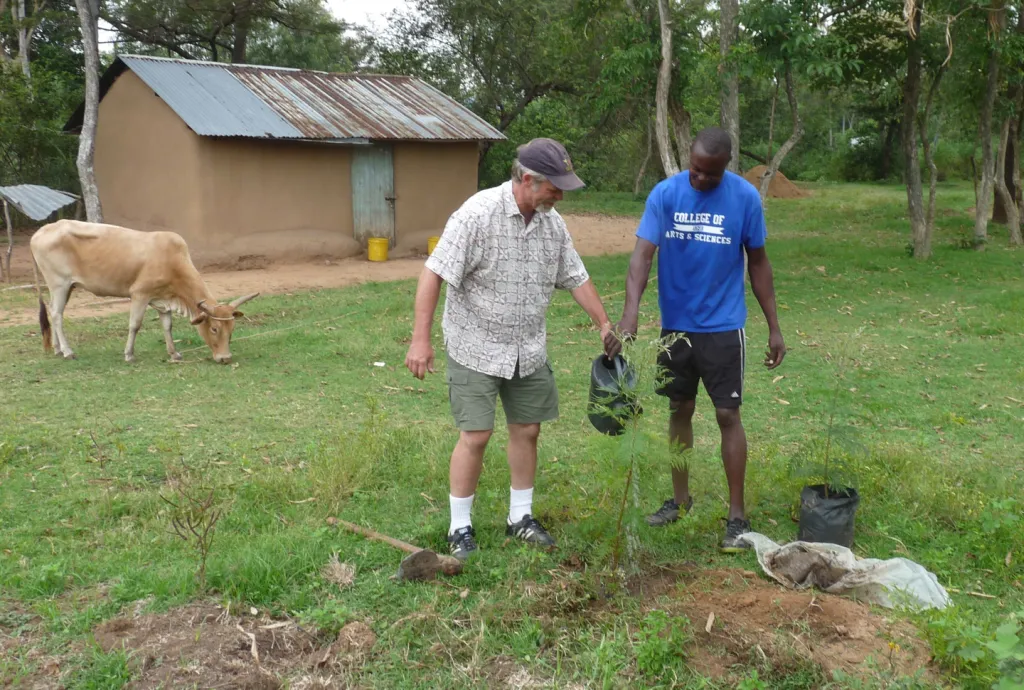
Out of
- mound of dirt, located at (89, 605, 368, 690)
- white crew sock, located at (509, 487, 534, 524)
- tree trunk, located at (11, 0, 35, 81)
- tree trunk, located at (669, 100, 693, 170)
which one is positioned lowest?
mound of dirt, located at (89, 605, 368, 690)

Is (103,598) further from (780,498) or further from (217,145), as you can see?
(217,145)

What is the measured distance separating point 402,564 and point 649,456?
3.67ft

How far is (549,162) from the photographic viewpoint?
401 centimetres

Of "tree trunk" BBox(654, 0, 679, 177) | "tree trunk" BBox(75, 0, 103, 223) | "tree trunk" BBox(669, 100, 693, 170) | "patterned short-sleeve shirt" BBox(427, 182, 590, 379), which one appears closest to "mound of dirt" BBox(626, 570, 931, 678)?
"patterned short-sleeve shirt" BBox(427, 182, 590, 379)

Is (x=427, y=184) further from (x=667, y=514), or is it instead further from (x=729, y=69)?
(x=667, y=514)

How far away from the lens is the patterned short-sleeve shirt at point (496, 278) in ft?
13.4

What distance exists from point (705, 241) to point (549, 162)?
33.1 inches

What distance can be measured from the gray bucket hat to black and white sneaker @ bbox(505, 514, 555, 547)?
155 centimetres

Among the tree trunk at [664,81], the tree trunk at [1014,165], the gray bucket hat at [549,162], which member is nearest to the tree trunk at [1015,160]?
the tree trunk at [1014,165]

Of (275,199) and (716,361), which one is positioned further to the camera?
(275,199)

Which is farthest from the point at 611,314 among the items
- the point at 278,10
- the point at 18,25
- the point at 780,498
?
the point at 278,10

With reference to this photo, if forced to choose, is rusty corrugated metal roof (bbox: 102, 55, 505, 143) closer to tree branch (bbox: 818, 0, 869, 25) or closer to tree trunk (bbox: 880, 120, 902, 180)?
tree branch (bbox: 818, 0, 869, 25)

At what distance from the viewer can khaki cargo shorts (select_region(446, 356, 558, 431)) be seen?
4.20m

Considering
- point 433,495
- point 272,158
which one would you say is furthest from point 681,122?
point 433,495
